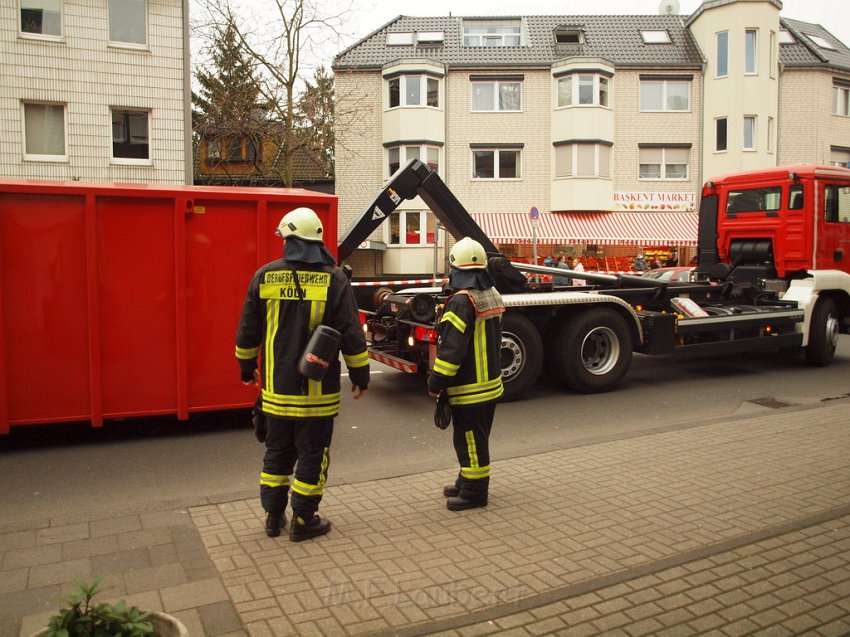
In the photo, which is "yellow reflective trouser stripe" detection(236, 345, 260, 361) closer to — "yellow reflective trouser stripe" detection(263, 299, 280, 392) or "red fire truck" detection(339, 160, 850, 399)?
"yellow reflective trouser stripe" detection(263, 299, 280, 392)

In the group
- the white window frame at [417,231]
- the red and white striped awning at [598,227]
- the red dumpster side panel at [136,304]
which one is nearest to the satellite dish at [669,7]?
the red and white striped awning at [598,227]

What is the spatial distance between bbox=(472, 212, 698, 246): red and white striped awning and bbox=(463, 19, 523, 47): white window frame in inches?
323

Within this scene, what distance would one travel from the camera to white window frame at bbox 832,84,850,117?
111 ft

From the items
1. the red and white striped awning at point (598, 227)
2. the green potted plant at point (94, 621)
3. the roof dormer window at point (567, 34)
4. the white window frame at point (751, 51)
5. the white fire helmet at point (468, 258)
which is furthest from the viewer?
the roof dormer window at point (567, 34)

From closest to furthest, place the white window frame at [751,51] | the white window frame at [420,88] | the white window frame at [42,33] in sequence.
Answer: the white window frame at [42,33] → the white window frame at [751,51] → the white window frame at [420,88]

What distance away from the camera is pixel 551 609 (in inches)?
145

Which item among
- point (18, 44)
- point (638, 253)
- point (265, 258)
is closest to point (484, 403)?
point (265, 258)

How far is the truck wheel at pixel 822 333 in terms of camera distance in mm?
11273

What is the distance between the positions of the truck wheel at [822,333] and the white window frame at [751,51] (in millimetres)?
23968

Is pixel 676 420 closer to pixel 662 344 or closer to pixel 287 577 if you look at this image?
pixel 662 344

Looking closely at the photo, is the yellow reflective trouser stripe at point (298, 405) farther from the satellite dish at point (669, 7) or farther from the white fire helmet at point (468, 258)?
the satellite dish at point (669, 7)

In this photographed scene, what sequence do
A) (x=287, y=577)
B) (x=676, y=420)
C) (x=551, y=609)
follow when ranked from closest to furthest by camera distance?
(x=551, y=609)
(x=287, y=577)
(x=676, y=420)

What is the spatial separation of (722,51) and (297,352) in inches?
1304

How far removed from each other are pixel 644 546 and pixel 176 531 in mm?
2747
